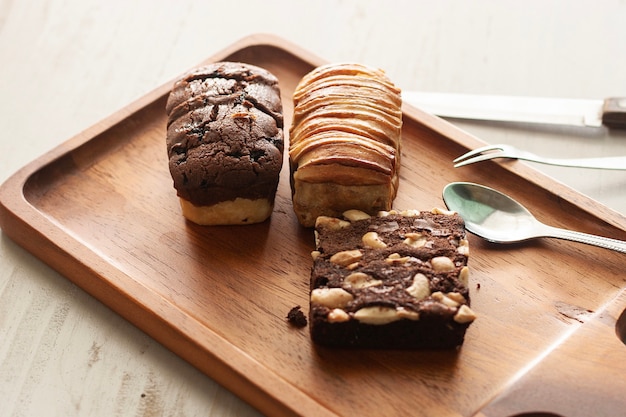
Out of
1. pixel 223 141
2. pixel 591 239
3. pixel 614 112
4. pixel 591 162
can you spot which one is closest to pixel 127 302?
pixel 223 141

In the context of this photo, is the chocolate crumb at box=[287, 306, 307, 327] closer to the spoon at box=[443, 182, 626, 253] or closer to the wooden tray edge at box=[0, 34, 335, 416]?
the wooden tray edge at box=[0, 34, 335, 416]

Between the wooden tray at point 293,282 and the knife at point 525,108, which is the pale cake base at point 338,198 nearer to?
the wooden tray at point 293,282

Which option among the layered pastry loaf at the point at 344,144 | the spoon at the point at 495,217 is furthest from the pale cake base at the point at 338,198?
the spoon at the point at 495,217

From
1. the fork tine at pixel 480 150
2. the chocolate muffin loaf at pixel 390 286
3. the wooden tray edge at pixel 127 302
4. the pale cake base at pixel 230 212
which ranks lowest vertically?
the wooden tray edge at pixel 127 302

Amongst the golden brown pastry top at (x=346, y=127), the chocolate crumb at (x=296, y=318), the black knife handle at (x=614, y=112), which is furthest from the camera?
the black knife handle at (x=614, y=112)

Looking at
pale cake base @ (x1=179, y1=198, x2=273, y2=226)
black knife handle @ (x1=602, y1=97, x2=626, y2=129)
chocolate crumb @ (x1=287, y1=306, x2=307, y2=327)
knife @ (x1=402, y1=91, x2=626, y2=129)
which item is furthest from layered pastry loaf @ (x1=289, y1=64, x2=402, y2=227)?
black knife handle @ (x1=602, y1=97, x2=626, y2=129)

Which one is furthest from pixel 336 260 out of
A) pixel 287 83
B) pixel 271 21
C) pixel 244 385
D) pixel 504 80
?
pixel 271 21

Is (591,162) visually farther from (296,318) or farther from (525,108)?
(296,318)
